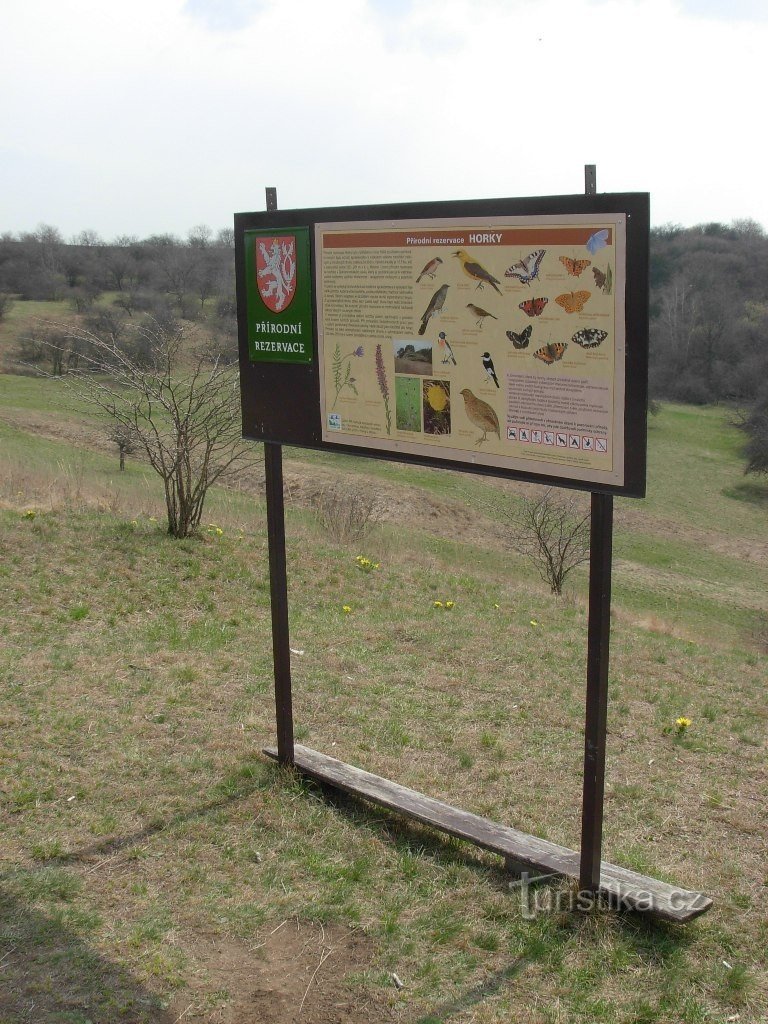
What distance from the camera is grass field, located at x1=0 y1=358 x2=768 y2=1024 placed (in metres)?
3.23

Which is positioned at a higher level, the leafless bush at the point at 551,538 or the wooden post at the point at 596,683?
the wooden post at the point at 596,683

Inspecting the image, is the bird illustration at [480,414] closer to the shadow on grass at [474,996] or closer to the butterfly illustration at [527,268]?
the butterfly illustration at [527,268]

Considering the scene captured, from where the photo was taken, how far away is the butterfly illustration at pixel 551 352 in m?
3.33

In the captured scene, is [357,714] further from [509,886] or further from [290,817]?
[509,886]

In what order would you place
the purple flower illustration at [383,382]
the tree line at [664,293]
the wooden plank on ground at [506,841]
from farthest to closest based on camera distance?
the tree line at [664,293] → the purple flower illustration at [383,382] → the wooden plank on ground at [506,841]

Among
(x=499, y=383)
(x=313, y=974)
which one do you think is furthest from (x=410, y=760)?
(x=499, y=383)

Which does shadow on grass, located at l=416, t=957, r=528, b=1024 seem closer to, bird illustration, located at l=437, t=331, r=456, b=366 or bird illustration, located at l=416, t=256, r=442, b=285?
bird illustration, located at l=437, t=331, r=456, b=366

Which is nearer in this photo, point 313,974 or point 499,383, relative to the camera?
point 313,974

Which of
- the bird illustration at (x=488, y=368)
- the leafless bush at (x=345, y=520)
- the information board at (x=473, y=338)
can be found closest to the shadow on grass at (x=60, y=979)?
the information board at (x=473, y=338)

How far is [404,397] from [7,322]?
160 ft

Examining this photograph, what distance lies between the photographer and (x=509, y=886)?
12.6ft

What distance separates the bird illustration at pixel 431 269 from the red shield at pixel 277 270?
30.9 inches

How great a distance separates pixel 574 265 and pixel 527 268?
8.0 inches

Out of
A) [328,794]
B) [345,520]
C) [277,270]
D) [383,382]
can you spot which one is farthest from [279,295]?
[345,520]
